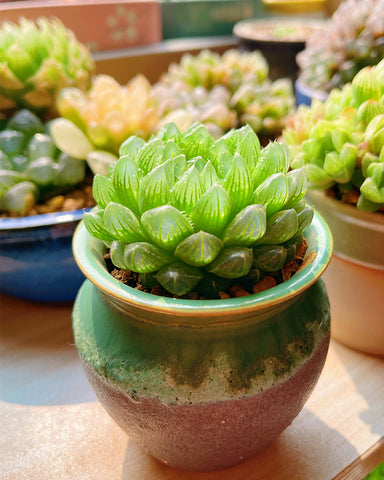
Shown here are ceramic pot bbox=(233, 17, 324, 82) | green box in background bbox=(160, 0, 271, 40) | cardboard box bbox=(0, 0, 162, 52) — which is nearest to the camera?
cardboard box bbox=(0, 0, 162, 52)

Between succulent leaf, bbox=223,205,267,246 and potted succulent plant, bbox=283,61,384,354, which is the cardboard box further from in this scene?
succulent leaf, bbox=223,205,267,246

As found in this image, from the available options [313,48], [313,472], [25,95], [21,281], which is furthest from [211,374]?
[313,48]

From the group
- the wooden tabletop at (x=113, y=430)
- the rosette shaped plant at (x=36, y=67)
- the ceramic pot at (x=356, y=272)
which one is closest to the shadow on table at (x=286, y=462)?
the wooden tabletop at (x=113, y=430)

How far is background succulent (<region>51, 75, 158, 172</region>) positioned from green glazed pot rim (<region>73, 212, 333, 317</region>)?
0.80 feet

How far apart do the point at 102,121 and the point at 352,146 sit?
0.30 m

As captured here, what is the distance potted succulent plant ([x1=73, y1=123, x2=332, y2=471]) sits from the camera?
0.31 meters

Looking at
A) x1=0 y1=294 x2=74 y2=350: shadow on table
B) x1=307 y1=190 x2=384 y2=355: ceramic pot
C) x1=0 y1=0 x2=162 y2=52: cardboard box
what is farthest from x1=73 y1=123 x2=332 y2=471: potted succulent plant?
x1=0 y1=0 x2=162 y2=52: cardboard box

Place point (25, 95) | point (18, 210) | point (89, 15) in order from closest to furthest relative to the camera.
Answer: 1. point (18, 210)
2. point (25, 95)
3. point (89, 15)

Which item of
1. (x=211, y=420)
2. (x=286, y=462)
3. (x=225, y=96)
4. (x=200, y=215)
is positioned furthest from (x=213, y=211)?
(x=225, y=96)

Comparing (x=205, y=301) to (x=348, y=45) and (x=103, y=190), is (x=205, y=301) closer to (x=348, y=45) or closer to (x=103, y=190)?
Answer: (x=103, y=190)

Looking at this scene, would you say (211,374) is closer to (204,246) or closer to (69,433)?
(204,246)

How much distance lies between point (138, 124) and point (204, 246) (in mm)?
334

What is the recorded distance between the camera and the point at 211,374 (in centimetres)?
31

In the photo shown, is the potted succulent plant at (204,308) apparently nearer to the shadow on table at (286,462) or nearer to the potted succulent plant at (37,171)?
the shadow on table at (286,462)
